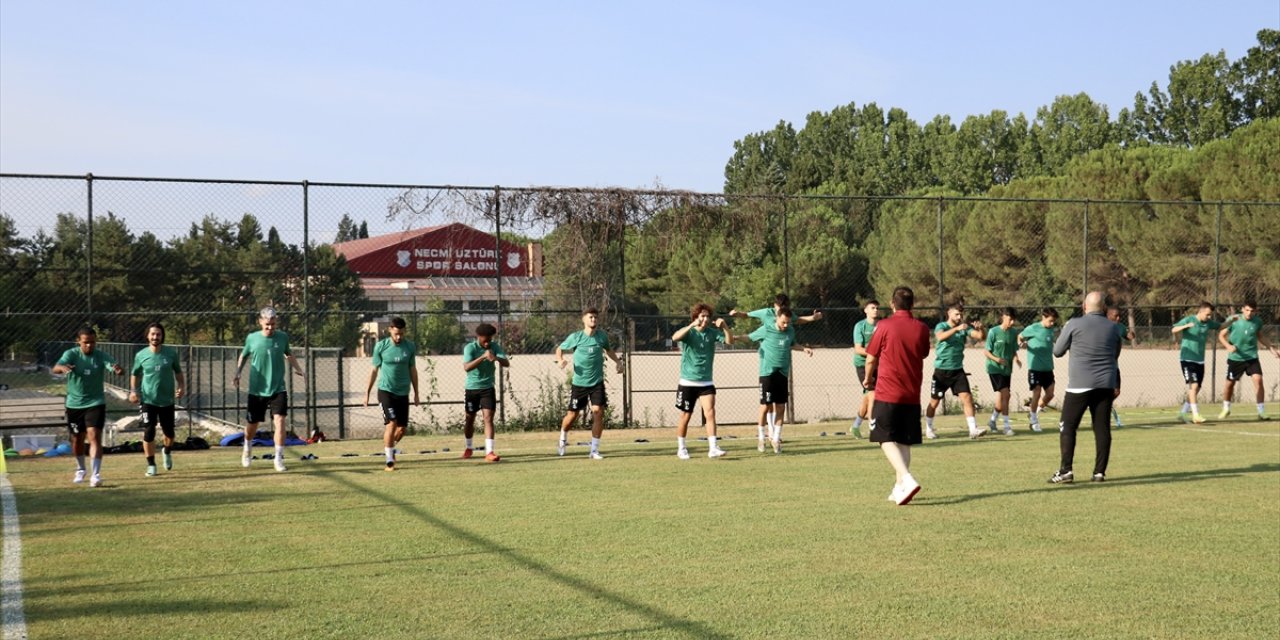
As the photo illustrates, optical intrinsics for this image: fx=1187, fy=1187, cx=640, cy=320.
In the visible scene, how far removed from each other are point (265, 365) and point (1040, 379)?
11895mm

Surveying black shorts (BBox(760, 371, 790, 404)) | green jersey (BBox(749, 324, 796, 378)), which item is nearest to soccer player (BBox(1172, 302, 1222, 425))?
green jersey (BBox(749, 324, 796, 378))

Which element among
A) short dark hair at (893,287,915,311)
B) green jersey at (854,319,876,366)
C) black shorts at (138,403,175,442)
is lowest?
black shorts at (138,403,175,442)

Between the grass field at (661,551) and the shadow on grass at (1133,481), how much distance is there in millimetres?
A: 69

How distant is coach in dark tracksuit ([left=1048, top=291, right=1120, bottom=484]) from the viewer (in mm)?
12438

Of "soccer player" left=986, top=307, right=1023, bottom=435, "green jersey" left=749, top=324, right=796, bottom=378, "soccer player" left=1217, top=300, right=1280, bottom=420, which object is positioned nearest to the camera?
"green jersey" left=749, top=324, right=796, bottom=378

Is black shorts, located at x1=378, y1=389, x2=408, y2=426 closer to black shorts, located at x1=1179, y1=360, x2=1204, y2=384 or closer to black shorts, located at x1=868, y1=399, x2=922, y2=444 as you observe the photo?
black shorts, located at x1=868, y1=399, x2=922, y2=444

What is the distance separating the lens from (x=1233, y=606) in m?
6.91

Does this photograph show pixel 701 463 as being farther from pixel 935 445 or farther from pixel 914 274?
pixel 914 274

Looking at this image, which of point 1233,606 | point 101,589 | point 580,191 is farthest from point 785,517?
point 580,191

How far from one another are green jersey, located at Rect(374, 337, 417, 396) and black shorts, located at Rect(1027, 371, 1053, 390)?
997cm

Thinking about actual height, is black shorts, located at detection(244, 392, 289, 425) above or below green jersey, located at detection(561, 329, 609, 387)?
below

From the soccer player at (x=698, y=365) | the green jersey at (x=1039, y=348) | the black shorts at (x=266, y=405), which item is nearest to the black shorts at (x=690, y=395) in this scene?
the soccer player at (x=698, y=365)

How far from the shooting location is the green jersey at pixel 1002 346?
1880 cm

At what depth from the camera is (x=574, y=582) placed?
7684 mm
